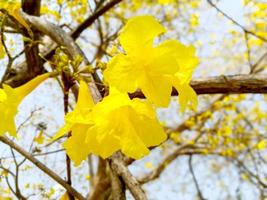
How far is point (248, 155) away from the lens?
21.7 ft

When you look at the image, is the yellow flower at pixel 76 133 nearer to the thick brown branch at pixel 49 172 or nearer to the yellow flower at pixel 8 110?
the yellow flower at pixel 8 110

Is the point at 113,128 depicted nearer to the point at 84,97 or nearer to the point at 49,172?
the point at 84,97

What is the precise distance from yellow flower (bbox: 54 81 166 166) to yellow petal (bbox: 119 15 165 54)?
0.42ft

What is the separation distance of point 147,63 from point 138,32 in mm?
75

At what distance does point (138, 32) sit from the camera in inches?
37.7

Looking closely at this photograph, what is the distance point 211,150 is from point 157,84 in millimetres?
6002

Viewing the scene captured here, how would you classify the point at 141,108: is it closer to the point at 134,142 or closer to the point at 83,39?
the point at 134,142

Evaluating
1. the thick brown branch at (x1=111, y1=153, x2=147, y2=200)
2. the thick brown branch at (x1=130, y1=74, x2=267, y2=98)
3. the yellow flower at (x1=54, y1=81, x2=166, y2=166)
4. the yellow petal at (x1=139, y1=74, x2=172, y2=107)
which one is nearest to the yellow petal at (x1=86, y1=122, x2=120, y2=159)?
the yellow flower at (x1=54, y1=81, x2=166, y2=166)

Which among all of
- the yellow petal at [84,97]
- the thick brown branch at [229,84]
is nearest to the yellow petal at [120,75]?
the yellow petal at [84,97]

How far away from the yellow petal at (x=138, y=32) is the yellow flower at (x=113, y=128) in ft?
0.42

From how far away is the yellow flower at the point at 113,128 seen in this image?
103 centimetres

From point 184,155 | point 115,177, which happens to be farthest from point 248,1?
point 115,177

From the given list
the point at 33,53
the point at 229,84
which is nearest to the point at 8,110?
the point at 229,84

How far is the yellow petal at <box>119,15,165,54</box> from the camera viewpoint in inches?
37.2
